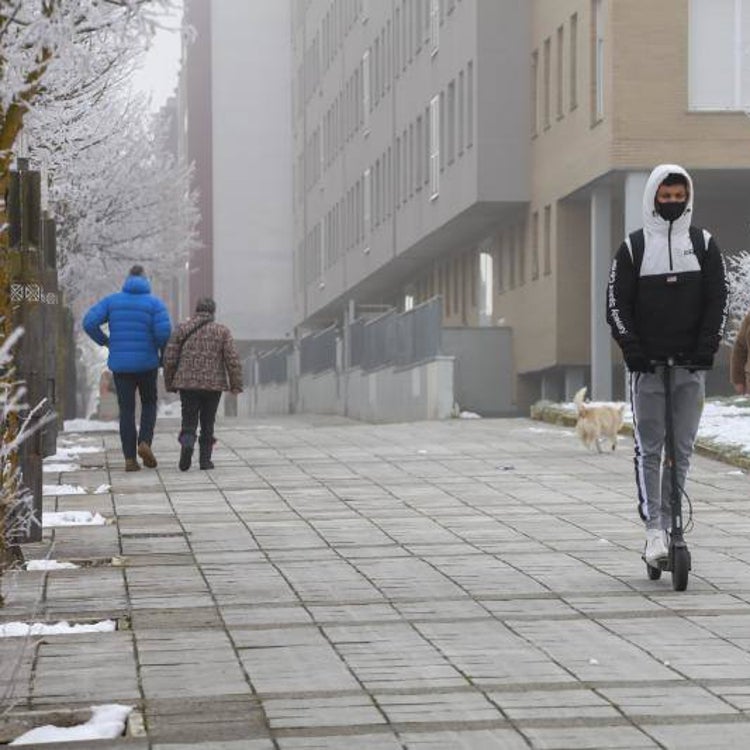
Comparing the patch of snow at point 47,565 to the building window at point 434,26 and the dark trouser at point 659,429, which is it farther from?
the building window at point 434,26

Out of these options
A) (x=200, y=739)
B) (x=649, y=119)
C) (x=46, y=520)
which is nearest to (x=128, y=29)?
(x=200, y=739)

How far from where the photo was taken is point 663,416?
35.3ft

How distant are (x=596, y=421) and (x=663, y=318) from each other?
34.8 ft

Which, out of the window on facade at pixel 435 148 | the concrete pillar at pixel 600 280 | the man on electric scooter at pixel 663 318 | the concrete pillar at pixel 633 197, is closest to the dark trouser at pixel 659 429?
the man on electric scooter at pixel 663 318

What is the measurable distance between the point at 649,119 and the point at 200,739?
30.0m

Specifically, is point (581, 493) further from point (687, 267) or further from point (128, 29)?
point (128, 29)

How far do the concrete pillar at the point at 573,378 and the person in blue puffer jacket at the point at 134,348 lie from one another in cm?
2105

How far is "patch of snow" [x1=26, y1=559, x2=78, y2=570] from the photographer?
11281 millimetres

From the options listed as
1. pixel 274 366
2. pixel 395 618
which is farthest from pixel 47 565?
pixel 274 366

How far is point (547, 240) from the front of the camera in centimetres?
4166

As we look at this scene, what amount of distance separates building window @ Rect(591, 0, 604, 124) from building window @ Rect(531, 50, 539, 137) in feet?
15.7

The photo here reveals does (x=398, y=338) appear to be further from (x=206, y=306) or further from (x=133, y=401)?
(x=133, y=401)

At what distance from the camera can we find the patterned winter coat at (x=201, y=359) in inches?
786

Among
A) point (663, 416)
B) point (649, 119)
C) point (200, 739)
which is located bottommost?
point (200, 739)
